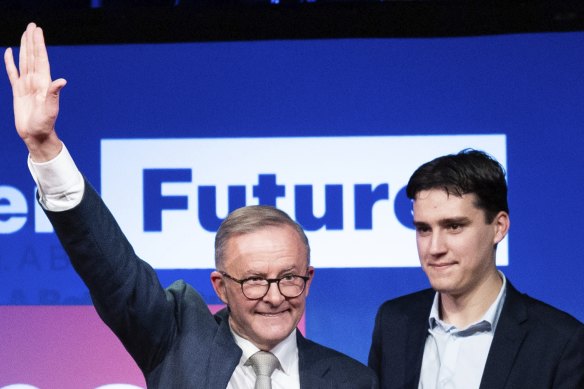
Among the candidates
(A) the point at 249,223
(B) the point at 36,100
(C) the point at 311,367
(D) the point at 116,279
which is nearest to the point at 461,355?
(C) the point at 311,367

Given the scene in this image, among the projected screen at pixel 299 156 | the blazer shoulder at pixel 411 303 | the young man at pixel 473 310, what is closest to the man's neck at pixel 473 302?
the young man at pixel 473 310

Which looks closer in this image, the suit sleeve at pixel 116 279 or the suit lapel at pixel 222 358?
the suit sleeve at pixel 116 279

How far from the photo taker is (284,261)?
2.10 meters

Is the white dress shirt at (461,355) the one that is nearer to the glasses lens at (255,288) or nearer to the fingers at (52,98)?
the glasses lens at (255,288)

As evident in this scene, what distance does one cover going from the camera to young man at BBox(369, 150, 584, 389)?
2.39 m

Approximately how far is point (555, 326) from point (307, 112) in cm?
143

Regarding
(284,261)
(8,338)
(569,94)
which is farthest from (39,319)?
(569,94)

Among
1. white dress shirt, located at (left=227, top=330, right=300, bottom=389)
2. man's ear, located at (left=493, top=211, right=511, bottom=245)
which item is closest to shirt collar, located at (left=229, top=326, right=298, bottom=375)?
white dress shirt, located at (left=227, top=330, right=300, bottom=389)

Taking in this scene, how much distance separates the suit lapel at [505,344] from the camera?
2.39m

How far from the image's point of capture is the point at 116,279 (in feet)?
6.45

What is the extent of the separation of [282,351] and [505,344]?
23.8 inches

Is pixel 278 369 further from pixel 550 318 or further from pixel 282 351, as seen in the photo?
pixel 550 318

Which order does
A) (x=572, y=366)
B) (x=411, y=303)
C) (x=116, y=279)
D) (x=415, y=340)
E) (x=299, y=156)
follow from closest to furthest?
(x=116, y=279), (x=572, y=366), (x=415, y=340), (x=411, y=303), (x=299, y=156)

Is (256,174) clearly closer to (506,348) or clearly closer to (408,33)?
(408,33)
